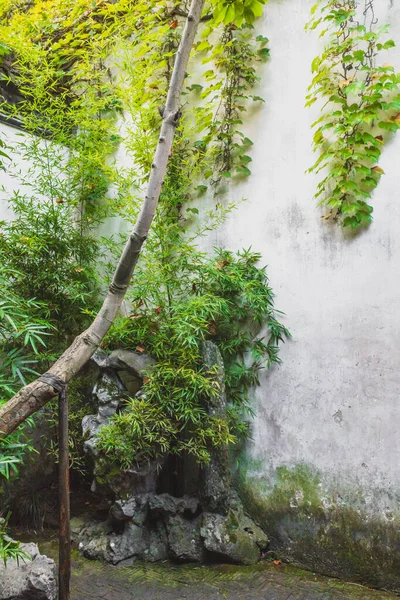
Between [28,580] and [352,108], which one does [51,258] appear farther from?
[352,108]

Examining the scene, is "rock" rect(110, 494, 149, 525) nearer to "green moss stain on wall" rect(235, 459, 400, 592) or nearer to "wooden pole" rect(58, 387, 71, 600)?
"green moss stain on wall" rect(235, 459, 400, 592)

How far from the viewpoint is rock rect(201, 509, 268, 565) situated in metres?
2.94

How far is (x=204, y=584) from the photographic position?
9.13 ft

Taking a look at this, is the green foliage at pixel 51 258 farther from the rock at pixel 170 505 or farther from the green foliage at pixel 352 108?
the green foliage at pixel 352 108

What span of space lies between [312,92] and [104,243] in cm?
225

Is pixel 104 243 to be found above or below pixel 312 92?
below

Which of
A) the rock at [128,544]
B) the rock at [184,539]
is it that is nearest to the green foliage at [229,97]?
the rock at [184,539]

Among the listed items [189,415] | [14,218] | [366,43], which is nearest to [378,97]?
[366,43]

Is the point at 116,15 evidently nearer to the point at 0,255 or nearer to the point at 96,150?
the point at 96,150

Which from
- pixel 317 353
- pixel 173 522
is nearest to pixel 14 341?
pixel 173 522

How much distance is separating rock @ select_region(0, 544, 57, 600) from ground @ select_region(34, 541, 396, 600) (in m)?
0.40

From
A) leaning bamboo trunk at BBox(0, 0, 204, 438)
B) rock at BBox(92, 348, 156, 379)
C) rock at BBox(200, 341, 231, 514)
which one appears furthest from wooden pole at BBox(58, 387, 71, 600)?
rock at BBox(92, 348, 156, 379)

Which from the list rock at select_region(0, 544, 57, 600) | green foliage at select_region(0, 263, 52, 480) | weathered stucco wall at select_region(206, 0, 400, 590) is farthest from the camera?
weathered stucco wall at select_region(206, 0, 400, 590)

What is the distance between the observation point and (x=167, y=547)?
3.06 m
